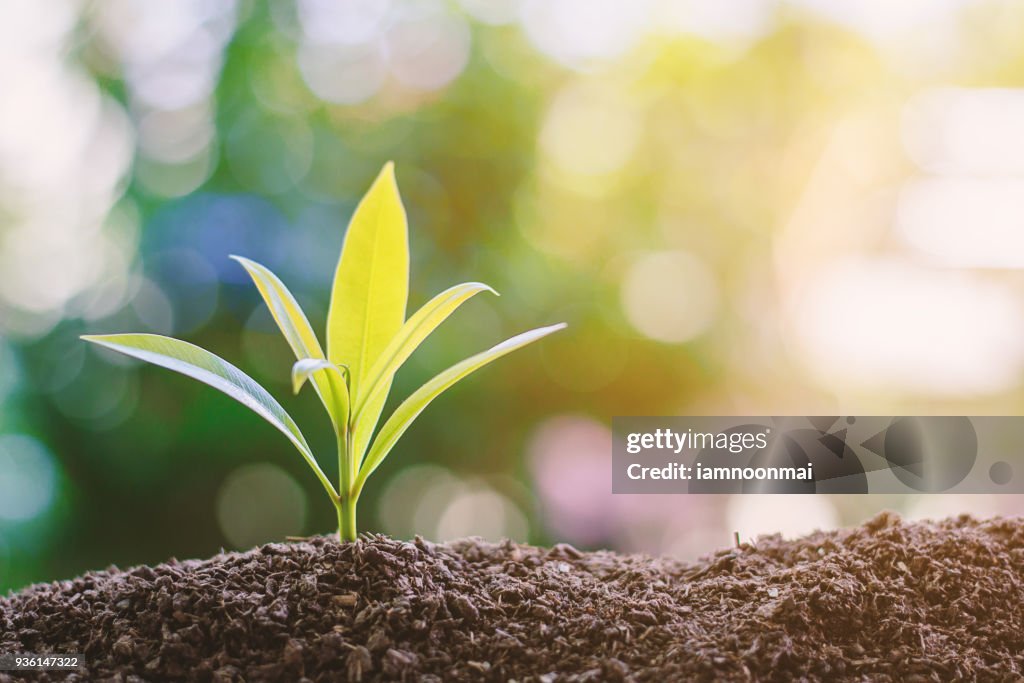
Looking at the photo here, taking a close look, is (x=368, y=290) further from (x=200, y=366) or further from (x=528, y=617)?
(x=528, y=617)

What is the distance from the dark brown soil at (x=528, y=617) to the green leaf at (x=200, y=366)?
17 cm

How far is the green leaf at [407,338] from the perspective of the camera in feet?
3.66

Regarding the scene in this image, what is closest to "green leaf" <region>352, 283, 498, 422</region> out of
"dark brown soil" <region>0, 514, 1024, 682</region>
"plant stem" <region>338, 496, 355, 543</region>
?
"plant stem" <region>338, 496, 355, 543</region>

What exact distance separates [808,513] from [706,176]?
4.71ft

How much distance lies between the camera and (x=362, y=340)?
1.17 m

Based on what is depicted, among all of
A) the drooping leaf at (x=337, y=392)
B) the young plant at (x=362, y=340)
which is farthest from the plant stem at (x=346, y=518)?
the drooping leaf at (x=337, y=392)

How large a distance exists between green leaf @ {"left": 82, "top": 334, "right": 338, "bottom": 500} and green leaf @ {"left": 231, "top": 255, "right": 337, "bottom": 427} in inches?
2.6

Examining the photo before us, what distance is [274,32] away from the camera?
315 centimetres

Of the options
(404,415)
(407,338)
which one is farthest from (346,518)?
(407,338)

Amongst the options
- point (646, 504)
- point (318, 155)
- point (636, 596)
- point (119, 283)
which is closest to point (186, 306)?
point (119, 283)

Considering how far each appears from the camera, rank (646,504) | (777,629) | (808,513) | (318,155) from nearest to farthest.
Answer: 1. (777,629)
2. (808,513)
3. (646,504)
4. (318,155)

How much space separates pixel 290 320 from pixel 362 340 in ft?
0.35

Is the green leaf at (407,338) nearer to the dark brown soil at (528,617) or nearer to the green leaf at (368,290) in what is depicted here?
the green leaf at (368,290)

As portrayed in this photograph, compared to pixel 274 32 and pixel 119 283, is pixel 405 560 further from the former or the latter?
pixel 274 32
